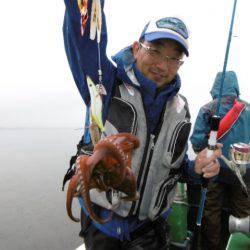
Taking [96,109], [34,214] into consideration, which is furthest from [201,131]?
[34,214]

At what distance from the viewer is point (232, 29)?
8.77 ft

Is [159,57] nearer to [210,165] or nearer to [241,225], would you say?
[210,165]

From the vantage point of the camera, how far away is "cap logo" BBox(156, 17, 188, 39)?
227 centimetres

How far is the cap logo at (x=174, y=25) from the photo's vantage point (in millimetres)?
2266

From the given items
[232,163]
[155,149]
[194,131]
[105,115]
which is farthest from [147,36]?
[194,131]

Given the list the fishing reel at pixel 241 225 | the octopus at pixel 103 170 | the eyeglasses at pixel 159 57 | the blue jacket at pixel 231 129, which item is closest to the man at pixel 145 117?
the eyeglasses at pixel 159 57

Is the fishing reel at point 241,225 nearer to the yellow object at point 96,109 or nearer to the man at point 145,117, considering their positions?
the man at point 145,117

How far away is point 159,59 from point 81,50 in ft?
1.91

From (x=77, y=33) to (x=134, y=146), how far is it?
36.4 inches

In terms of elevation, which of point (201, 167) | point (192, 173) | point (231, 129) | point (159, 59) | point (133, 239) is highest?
point (159, 59)

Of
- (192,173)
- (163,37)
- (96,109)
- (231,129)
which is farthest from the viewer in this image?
(231,129)

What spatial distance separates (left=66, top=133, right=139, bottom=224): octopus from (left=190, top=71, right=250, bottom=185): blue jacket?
275 cm

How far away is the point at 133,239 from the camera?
7.90ft

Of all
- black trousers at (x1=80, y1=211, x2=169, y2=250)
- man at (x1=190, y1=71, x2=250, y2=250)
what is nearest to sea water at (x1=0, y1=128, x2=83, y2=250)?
man at (x1=190, y1=71, x2=250, y2=250)
